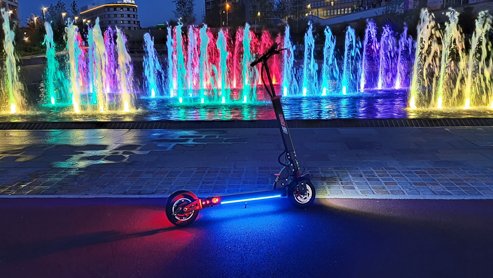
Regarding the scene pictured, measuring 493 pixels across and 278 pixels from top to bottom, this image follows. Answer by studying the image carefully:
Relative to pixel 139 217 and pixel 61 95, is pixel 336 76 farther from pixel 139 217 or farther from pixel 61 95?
pixel 139 217

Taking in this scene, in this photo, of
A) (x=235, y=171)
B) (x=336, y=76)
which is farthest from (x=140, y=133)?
(x=336, y=76)

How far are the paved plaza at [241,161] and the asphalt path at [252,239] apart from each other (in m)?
0.39

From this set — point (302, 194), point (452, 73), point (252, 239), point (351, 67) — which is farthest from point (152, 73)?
point (252, 239)

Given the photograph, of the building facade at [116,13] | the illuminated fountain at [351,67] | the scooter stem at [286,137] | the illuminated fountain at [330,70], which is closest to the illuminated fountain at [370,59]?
the illuminated fountain at [351,67]

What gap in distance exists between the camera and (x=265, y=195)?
14.0 feet

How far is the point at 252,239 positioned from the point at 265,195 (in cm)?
66

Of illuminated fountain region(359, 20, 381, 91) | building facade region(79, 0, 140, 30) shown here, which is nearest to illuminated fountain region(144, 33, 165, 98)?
illuminated fountain region(359, 20, 381, 91)

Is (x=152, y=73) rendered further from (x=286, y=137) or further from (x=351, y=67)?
(x=286, y=137)

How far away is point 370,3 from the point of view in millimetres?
98188

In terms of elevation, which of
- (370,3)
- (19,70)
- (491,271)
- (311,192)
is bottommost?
(491,271)

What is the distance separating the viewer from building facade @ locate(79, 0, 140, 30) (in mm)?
140375

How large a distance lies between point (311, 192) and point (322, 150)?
2.64 metres

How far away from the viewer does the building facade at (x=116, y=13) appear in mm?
140375

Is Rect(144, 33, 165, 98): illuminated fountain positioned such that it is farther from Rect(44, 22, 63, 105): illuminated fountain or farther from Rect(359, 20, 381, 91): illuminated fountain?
Rect(359, 20, 381, 91): illuminated fountain
